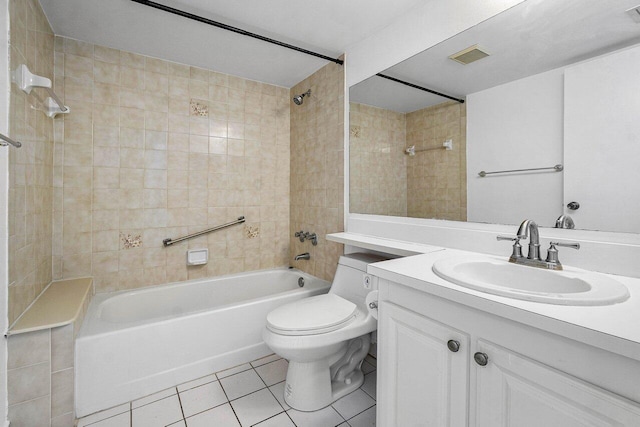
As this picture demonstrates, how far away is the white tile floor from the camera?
144 centimetres

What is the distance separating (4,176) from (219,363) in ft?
4.70

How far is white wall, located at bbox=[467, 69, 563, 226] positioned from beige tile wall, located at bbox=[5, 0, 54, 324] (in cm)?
210

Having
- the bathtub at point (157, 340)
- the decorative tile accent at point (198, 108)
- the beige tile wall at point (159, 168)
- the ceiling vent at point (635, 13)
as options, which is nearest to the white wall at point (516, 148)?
the ceiling vent at point (635, 13)

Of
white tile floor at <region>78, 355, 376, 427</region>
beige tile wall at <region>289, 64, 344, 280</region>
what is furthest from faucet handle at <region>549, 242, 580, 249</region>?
beige tile wall at <region>289, 64, 344, 280</region>

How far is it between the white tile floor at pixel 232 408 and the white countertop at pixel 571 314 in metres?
0.96

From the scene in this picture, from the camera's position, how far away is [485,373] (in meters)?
0.81

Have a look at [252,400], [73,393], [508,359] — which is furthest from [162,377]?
[508,359]

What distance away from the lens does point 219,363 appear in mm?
1851

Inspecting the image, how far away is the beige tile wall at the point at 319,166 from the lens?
2238 mm

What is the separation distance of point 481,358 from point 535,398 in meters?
0.13

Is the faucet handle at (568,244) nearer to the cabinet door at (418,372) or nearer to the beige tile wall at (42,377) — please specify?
the cabinet door at (418,372)

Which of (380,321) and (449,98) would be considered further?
(449,98)

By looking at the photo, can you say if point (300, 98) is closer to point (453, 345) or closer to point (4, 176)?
point (4, 176)

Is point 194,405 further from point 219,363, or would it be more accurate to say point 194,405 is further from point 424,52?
point 424,52
